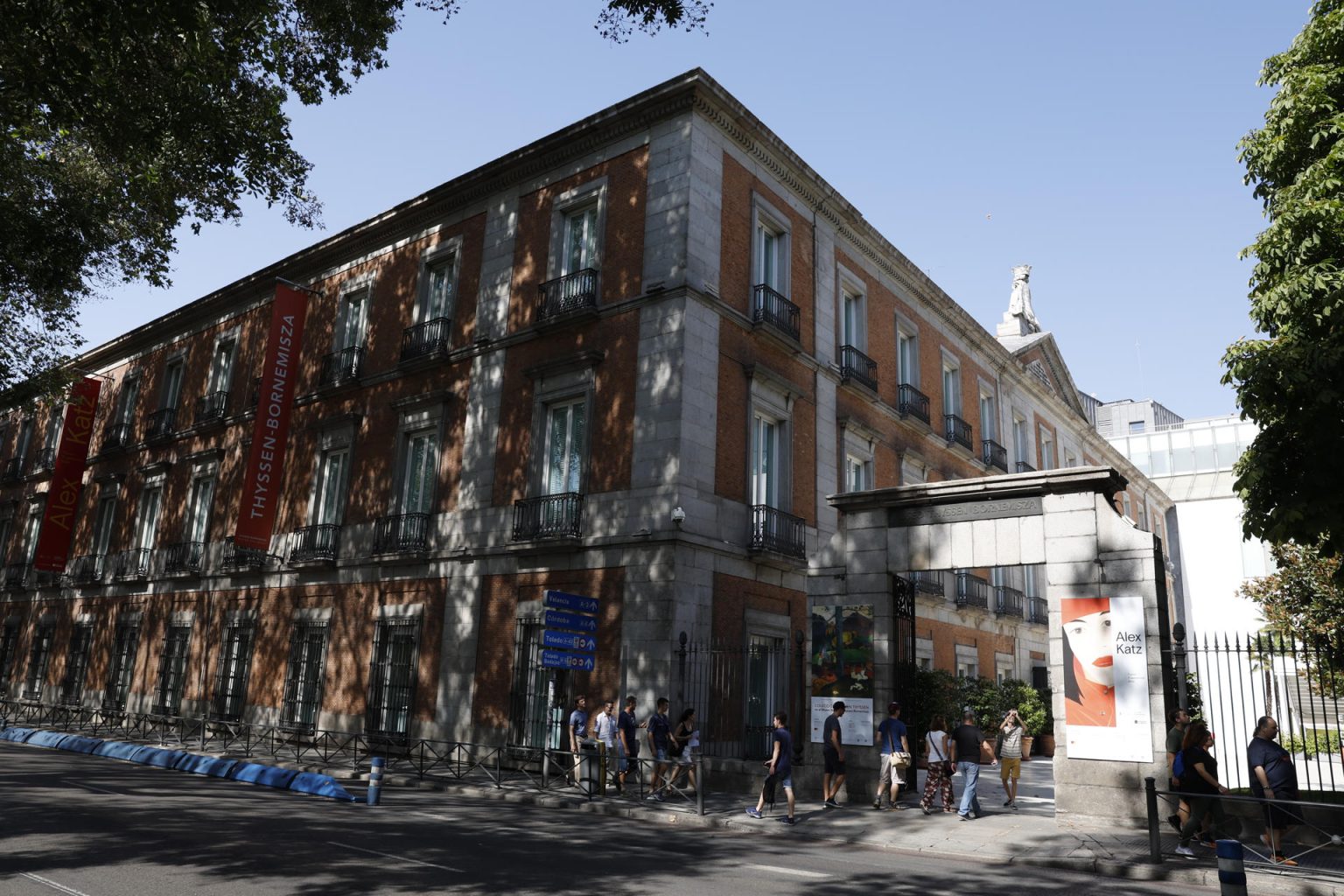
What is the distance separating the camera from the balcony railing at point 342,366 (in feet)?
77.8

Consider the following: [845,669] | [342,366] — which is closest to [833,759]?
[845,669]

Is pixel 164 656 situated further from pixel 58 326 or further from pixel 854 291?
pixel 854 291

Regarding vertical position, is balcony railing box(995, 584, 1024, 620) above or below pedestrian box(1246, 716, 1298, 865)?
above

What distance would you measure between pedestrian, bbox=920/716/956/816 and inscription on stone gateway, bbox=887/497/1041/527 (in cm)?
310

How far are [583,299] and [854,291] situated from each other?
8341 millimetres

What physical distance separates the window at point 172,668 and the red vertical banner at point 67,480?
23.8 feet

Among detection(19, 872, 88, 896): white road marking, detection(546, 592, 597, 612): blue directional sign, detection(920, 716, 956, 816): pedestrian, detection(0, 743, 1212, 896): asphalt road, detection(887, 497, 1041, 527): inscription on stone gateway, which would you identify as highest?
detection(887, 497, 1041, 527): inscription on stone gateway

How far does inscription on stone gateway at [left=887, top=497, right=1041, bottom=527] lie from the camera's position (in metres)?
13.7

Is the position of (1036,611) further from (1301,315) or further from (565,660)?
(565,660)

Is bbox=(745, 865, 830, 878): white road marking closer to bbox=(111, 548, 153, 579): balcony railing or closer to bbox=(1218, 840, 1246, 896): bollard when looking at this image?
bbox=(1218, 840, 1246, 896): bollard

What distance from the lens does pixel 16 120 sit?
45.5 ft

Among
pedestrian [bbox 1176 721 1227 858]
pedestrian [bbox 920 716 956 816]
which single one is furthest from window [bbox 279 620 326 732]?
pedestrian [bbox 1176 721 1227 858]

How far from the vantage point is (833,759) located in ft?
46.2

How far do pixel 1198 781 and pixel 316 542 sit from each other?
1945 centimetres
